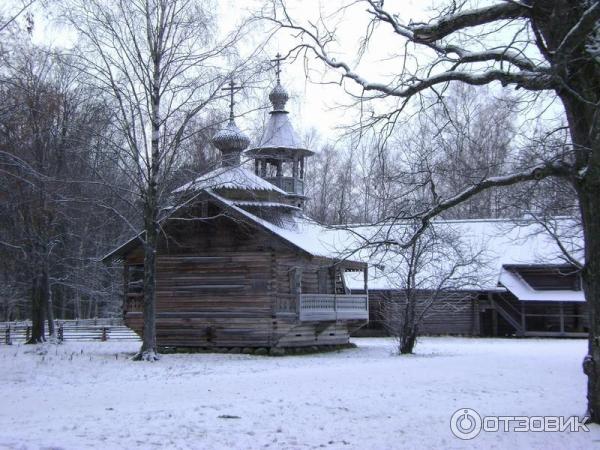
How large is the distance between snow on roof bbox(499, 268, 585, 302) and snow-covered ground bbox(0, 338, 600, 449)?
54.0ft

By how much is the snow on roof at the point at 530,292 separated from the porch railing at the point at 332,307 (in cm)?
1213

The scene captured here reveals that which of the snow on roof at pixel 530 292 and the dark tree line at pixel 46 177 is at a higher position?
the dark tree line at pixel 46 177

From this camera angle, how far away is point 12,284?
41438mm

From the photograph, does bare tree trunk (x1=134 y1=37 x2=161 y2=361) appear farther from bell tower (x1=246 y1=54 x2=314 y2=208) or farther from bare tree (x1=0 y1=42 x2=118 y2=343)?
bell tower (x1=246 y1=54 x2=314 y2=208)

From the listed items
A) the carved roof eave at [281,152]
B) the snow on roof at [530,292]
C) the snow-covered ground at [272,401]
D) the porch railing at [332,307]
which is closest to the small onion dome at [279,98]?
the carved roof eave at [281,152]

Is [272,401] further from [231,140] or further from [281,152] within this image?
[281,152]

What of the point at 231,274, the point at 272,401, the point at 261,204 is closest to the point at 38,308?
the point at 231,274

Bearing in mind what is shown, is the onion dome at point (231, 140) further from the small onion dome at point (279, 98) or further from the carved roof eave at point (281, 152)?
the small onion dome at point (279, 98)

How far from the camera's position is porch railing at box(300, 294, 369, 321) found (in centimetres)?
2682

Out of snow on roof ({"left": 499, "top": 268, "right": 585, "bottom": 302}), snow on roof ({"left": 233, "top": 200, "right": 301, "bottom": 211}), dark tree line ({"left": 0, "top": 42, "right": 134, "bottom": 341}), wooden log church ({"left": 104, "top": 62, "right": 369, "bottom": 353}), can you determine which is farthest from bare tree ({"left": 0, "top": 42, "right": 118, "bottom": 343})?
snow on roof ({"left": 499, "top": 268, "right": 585, "bottom": 302})

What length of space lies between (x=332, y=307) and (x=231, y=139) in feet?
25.9

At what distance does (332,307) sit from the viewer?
28469mm

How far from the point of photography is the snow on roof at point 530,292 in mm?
38688

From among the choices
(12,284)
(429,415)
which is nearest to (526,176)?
(429,415)
